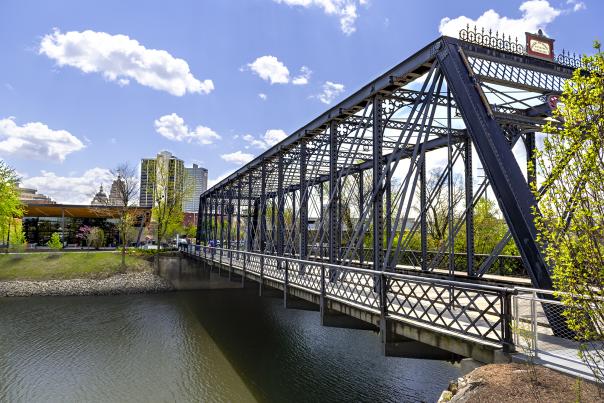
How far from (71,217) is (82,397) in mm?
57285

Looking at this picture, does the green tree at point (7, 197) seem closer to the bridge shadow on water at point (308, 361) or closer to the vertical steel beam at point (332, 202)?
the bridge shadow on water at point (308, 361)

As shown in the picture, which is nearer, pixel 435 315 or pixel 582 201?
pixel 582 201

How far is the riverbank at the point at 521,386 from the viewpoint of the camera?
5457 millimetres

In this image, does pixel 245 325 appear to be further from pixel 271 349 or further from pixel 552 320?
pixel 552 320

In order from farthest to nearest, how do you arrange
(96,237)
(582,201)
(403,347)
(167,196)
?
(96,237)
(167,196)
(403,347)
(582,201)

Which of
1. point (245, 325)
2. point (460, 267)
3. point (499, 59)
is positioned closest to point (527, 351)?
point (499, 59)

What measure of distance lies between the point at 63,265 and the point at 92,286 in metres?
5.59

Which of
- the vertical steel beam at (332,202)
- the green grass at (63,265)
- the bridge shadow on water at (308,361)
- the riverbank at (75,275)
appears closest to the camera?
the bridge shadow on water at (308,361)


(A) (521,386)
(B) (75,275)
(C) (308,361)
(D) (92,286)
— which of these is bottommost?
(C) (308,361)

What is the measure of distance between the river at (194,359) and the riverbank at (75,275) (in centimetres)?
486

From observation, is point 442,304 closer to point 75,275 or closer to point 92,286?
point 92,286

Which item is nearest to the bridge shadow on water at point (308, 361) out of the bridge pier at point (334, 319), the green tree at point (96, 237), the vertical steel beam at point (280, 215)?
the bridge pier at point (334, 319)

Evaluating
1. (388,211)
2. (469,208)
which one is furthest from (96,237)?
(469,208)

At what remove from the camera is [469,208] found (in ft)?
52.4
